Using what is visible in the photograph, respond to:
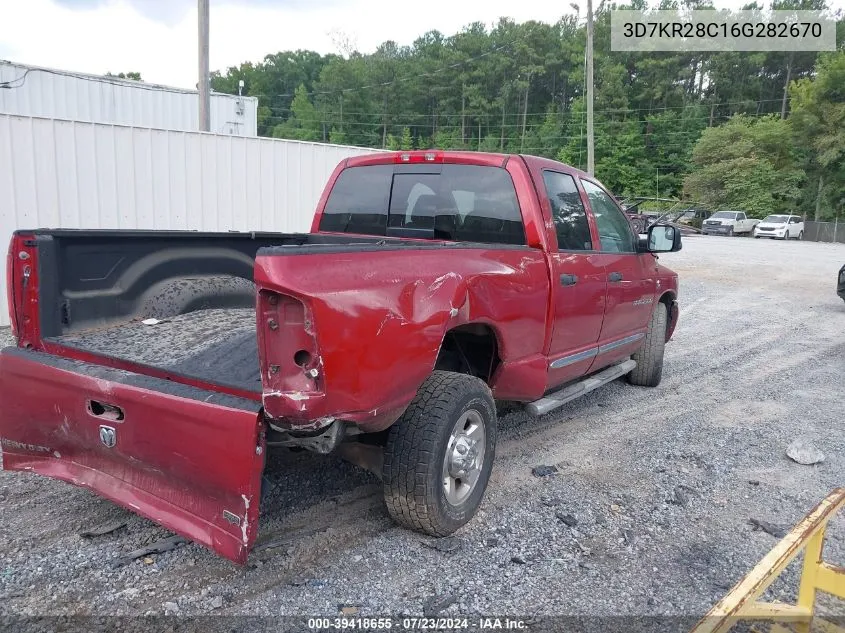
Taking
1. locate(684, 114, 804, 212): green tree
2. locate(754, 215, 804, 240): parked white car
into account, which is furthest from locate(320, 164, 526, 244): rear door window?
locate(684, 114, 804, 212): green tree

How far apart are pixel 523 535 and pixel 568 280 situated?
63.3 inches

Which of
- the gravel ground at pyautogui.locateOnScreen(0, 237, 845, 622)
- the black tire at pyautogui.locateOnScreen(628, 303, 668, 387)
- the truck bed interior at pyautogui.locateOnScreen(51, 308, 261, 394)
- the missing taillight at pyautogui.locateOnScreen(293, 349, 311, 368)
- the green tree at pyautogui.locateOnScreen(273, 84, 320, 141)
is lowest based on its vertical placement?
the gravel ground at pyautogui.locateOnScreen(0, 237, 845, 622)

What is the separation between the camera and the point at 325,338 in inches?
97.0

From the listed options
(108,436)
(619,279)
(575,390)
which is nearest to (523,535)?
(575,390)

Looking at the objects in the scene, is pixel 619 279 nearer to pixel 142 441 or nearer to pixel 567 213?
pixel 567 213

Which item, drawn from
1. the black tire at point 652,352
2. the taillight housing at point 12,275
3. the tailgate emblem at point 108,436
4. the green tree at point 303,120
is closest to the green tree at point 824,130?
the black tire at point 652,352

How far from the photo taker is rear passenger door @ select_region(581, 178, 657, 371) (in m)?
4.82

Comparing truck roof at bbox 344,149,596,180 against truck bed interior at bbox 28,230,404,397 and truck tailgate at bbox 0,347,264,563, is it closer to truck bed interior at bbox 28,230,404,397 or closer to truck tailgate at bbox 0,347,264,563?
truck bed interior at bbox 28,230,404,397

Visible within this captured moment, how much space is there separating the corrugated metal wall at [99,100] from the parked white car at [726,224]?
97.8 ft

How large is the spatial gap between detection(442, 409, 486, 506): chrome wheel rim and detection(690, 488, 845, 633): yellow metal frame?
140 centimetres

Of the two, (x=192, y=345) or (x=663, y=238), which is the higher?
(x=663, y=238)

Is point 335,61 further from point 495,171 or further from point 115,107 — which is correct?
point 495,171

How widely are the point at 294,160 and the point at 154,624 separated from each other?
9.40 metres

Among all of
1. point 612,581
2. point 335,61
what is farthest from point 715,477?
point 335,61
